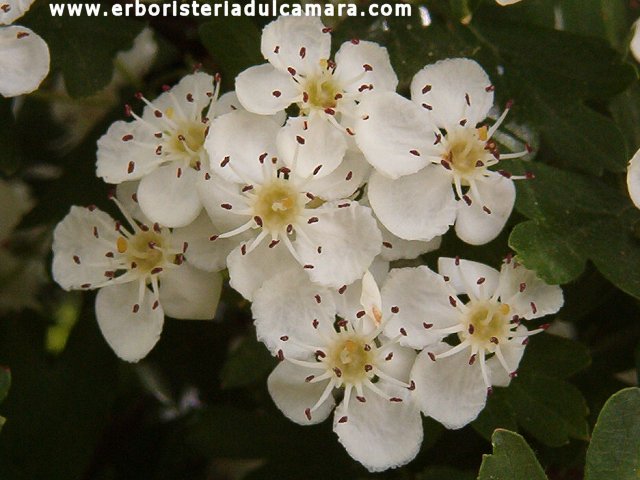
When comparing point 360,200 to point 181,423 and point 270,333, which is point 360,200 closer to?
point 270,333

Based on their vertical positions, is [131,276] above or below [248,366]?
above

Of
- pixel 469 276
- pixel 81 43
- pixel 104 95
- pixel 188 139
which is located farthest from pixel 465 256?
pixel 104 95

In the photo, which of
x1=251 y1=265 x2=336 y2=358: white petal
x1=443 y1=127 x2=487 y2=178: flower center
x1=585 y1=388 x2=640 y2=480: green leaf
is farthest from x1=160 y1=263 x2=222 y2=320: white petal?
x1=585 y1=388 x2=640 y2=480: green leaf

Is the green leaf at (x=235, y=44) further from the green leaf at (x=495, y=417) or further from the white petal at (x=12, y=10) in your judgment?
the green leaf at (x=495, y=417)

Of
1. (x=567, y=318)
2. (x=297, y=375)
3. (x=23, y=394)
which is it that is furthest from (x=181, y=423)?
(x=567, y=318)

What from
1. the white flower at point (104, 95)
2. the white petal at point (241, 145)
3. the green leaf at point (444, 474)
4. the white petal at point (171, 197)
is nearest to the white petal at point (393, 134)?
the white petal at point (241, 145)

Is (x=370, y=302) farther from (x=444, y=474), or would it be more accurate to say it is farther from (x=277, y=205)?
(x=444, y=474)
